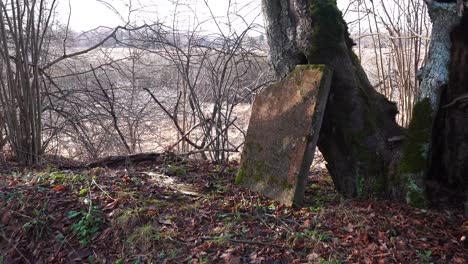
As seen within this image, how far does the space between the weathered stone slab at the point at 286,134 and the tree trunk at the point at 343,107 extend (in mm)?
280

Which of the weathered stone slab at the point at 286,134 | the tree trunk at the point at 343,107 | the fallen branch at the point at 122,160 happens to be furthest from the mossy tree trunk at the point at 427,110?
the fallen branch at the point at 122,160

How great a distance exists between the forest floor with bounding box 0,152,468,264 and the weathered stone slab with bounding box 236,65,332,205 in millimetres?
177

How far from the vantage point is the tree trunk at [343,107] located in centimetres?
407

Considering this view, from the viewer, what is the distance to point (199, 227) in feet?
11.8

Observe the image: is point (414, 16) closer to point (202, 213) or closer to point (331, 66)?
point (331, 66)

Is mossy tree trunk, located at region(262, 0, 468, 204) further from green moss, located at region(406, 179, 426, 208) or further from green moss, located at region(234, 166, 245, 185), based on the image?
green moss, located at region(234, 166, 245, 185)

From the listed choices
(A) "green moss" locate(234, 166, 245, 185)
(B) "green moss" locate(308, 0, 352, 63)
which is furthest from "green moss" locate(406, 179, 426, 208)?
(A) "green moss" locate(234, 166, 245, 185)

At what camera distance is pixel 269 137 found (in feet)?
14.0

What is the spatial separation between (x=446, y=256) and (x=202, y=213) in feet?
6.26

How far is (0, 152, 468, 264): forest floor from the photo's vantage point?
3.20 metres

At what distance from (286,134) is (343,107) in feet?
2.01

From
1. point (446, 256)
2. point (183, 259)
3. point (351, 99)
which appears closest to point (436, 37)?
point (351, 99)

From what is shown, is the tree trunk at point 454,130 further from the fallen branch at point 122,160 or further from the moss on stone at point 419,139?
the fallen branch at point 122,160

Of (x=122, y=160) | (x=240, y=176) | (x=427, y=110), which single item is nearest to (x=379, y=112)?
(x=427, y=110)
